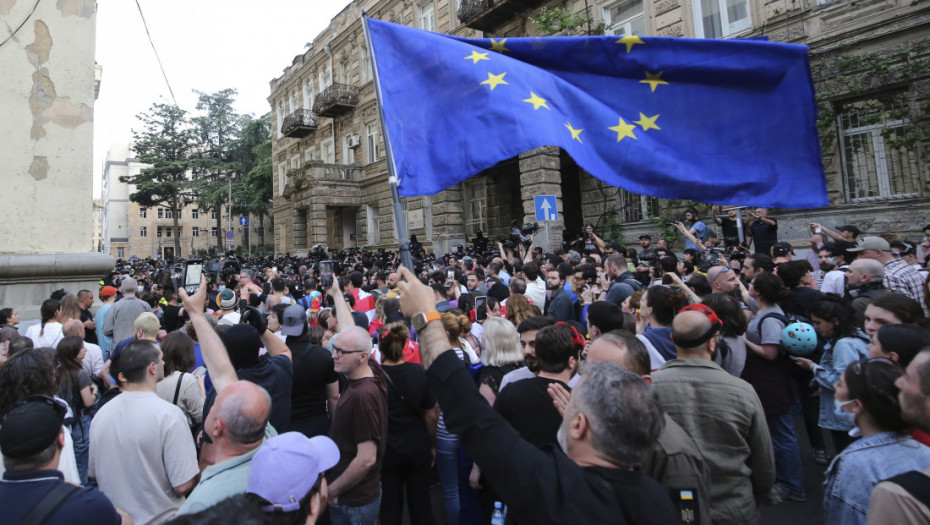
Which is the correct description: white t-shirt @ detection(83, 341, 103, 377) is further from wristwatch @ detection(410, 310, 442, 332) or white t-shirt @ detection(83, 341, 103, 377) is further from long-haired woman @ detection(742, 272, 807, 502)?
long-haired woman @ detection(742, 272, 807, 502)

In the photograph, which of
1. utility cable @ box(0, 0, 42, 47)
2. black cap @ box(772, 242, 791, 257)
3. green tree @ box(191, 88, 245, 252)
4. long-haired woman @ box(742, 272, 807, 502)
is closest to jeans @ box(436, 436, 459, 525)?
long-haired woman @ box(742, 272, 807, 502)

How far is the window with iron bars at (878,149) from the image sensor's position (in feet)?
33.0

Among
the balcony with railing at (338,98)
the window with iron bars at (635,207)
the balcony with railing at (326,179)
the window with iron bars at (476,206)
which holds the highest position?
the balcony with railing at (338,98)

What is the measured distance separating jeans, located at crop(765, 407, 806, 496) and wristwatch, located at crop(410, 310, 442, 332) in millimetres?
3519

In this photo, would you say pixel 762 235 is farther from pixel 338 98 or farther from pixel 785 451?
pixel 338 98

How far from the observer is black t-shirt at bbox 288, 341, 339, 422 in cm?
349

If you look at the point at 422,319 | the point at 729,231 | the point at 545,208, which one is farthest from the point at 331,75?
the point at 422,319

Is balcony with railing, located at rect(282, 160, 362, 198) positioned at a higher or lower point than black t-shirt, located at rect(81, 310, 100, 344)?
higher

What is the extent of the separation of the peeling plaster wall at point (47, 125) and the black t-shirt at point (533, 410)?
6.62 m

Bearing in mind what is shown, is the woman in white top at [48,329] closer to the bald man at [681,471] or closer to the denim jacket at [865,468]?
the bald man at [681,471]

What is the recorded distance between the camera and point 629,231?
14539 mm

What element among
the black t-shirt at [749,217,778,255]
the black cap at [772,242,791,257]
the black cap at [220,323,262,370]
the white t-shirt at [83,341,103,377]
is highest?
the black t-shirt at [749,217,778,255]

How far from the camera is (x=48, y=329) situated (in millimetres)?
5004

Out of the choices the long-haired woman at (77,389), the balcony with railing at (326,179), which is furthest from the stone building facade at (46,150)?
the balcony with railing at (326,179)
